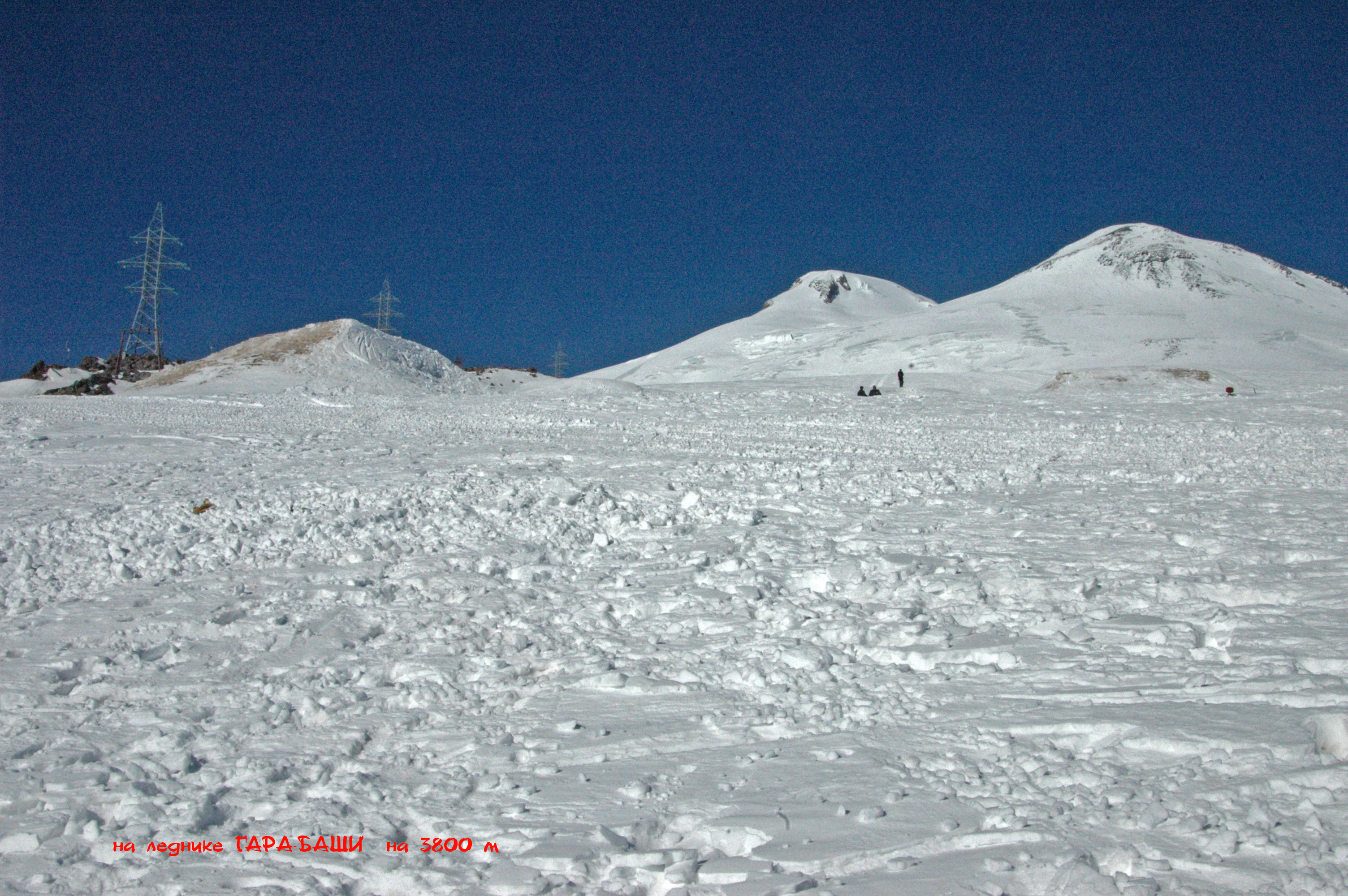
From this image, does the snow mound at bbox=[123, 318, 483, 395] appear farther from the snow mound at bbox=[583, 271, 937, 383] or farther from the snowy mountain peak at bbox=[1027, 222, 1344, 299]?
the snowy mountain peak at bbox=[1027, 222, 1344, 299]

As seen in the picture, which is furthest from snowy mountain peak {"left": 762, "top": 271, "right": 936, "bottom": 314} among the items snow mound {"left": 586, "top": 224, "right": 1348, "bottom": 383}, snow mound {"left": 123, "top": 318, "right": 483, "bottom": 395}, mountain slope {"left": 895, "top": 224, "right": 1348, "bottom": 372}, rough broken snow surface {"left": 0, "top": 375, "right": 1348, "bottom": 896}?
rough broken snow surface {"left": 0, "top": 375, "right": 1348, "bottom": 896}

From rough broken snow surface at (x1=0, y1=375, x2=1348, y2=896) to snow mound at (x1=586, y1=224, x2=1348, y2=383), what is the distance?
30.7 m

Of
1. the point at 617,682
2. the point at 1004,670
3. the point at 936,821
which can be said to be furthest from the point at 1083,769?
the point at 617,682

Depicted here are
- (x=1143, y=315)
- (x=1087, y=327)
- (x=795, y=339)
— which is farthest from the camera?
(x=795, y=339)

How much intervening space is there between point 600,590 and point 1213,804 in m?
4.73

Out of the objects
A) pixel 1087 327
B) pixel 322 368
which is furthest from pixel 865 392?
pixel 1087 327

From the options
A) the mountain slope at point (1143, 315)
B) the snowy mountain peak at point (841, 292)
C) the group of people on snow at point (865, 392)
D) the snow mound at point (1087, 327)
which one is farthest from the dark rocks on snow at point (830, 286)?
the group of people on snow at point (865, 392)

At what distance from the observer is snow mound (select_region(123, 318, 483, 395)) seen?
28.6 meters

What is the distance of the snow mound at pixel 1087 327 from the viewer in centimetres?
6297

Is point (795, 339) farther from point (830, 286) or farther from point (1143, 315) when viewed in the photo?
point (830, 286)

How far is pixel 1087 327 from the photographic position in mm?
74562

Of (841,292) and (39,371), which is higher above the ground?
(841,292)

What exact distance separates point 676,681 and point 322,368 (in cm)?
2859

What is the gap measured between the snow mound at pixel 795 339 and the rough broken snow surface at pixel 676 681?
60735 mm
